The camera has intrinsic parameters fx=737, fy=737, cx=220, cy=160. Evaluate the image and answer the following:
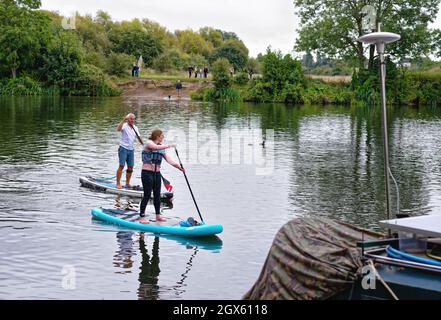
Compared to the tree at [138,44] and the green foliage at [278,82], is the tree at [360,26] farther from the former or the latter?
the tree at [138,44]

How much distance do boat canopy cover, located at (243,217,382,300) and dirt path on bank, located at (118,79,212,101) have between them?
208ft

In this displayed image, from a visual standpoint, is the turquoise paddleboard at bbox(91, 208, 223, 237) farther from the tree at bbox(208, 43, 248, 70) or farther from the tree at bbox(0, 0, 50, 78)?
the tree at bbox(208, 43, 248, 70)

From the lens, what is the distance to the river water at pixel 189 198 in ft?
37.3

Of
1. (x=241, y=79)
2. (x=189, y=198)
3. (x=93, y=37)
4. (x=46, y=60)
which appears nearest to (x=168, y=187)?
(x=189, y=198)

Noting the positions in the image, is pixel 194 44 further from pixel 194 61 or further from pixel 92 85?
pixel 92 85

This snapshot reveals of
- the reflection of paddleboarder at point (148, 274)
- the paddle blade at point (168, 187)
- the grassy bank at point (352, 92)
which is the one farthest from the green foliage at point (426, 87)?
the reflection of paddleboarder at point (148, 274)

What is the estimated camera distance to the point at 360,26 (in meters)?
65.8

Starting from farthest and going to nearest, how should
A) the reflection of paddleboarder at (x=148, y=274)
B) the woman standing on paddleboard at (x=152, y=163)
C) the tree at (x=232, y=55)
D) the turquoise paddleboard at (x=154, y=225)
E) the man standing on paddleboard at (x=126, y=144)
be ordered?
1. the tree at (x=232, y=55)
2. the man standing on paddleboard at (x=126, y=144)
3. the woman standing on paddleboard at (x=152, y=163)
4. the turquoise paddleboard at (x=154, y=225)
5. the reflection of paddleboarder at (x=148, y=274)

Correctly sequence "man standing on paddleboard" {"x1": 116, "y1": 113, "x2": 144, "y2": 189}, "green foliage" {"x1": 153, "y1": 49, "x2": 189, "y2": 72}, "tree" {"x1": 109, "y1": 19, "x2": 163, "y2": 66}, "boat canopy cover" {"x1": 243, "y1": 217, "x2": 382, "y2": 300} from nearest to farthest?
"boat canopy cover" {"x1": 243, "y1": 217, "x2": 382, "y2": 300} → "man standing on paddleboard" {"x1": 116, "y1": 113, "x2": 144, "y2": 189} → "green foliage" {"x1": 153, "y1": 49, "x2": 189, "y2": 72} → "tree" {"x1": 109, "y1": 19, "x2": 163, "y2": 66}

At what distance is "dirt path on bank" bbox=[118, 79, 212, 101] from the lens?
73.6m

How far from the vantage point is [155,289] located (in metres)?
10.9

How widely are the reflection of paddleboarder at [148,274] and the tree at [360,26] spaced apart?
56009mm

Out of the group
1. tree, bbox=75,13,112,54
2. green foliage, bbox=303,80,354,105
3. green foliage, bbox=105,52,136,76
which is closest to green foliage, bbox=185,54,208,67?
tree, bbox=75,13,112,54

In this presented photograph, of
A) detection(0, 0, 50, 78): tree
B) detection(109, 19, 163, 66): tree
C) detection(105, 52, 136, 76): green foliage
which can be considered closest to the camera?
detection(0, 0, 50, 78): tree
